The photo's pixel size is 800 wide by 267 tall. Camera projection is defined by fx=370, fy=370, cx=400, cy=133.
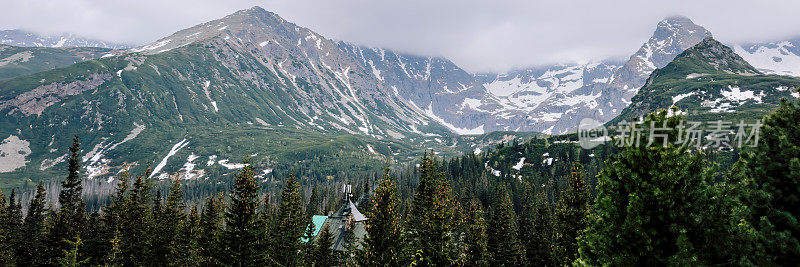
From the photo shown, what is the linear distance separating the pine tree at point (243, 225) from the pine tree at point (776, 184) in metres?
32.2

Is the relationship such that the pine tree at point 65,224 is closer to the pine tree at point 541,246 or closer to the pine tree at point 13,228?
the pine tree at point 13,228

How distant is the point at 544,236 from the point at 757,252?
4276 cm

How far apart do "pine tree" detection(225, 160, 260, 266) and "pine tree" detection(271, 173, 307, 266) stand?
13.2m

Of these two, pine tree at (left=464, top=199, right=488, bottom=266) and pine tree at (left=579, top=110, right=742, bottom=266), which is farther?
pine tree at (left=464, top=199, right=488, bottom=266)

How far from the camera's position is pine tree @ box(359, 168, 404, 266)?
98.6 feet

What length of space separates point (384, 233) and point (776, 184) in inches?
923

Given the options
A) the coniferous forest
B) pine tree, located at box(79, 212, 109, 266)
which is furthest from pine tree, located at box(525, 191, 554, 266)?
pine tree, located at box(79, 212, 109, 266)

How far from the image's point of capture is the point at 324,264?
2021 inches

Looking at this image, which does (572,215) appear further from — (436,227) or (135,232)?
(135,232)

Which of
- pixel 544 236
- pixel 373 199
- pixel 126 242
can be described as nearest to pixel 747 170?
pixel 373 199

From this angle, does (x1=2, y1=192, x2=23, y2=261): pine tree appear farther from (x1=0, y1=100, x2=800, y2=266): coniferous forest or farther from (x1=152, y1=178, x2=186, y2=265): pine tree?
(x1=152, y1=178, x2=186, y2=265): pine tree

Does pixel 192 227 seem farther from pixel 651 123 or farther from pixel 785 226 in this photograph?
pixel 785 226

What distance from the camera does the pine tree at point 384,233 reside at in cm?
3006

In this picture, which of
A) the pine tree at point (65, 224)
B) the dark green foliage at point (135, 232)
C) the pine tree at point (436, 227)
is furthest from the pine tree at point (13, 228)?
the pine tree at point (436, 227)
